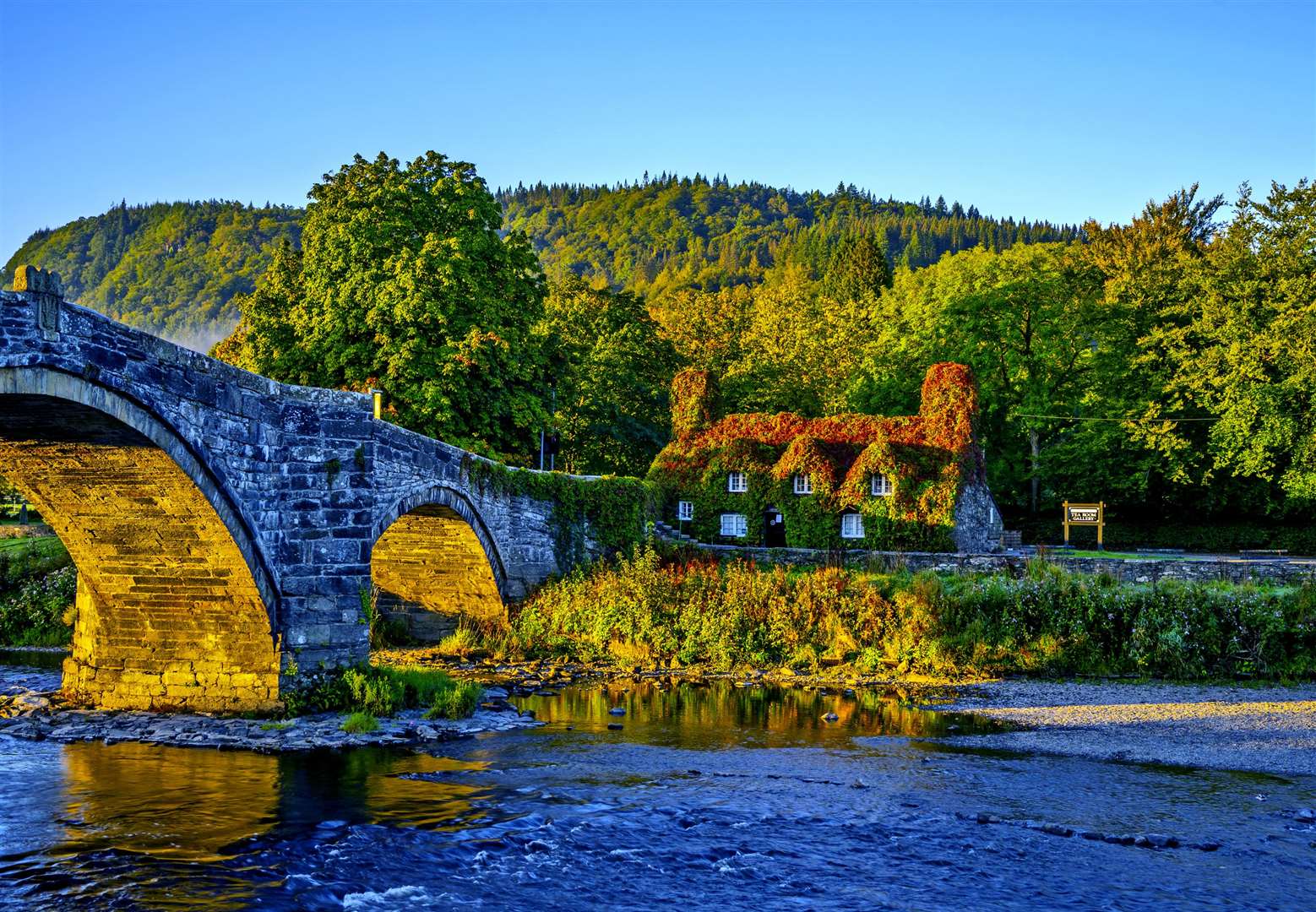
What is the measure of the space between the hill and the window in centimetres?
1100

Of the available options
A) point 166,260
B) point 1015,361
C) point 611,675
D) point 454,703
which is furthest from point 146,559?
point 166,260

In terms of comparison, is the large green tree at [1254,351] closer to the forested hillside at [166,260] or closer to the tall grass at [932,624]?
the tall grass at [932,624]

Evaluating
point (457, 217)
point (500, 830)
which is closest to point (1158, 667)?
point (500, 830)

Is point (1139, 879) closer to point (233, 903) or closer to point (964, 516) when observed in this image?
point (233, 903)

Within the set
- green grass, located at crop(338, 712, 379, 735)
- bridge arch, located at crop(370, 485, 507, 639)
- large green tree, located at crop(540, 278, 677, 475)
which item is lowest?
green grass, located at crop(338, 712, 379, 735)

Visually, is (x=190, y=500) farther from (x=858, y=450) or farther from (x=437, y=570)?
(x=858, y=450)

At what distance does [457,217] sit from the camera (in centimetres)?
3266

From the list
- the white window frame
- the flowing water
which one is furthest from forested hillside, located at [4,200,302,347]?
the flowing water

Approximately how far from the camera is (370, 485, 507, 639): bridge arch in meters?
24.4

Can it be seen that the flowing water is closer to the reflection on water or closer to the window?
the reflection on water

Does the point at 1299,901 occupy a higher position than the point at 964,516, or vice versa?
the point at 964,516

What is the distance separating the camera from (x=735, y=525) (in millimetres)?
35125

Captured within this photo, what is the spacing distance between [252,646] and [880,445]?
69.0 feet

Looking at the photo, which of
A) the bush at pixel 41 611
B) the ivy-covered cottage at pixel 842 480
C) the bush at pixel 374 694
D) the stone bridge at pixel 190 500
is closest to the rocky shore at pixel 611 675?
the bush at pixel 374 694
